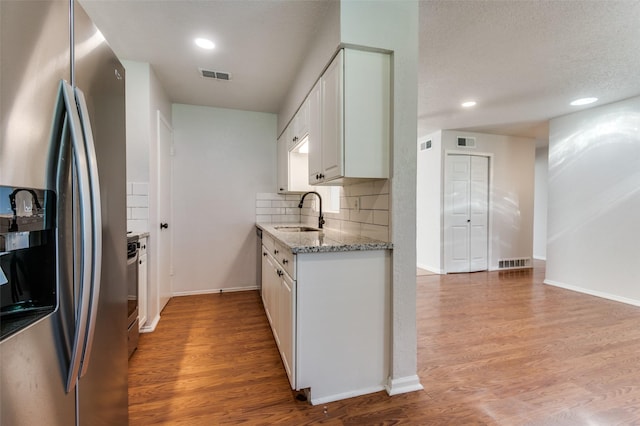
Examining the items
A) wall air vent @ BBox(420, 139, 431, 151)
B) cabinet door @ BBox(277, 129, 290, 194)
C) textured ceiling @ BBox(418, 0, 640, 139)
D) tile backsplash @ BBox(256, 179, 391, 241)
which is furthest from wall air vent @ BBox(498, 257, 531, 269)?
cabinet door @ BBox(277, 129, 290, 194)

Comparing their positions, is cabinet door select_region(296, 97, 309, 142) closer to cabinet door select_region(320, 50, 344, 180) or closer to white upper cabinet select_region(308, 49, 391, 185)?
cabinet door select_region(320, 50, 344, 180)

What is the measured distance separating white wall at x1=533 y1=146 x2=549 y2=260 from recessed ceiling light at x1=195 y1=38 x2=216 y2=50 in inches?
279

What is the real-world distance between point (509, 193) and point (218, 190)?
5002 millimetres

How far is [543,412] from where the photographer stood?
159 centimetres

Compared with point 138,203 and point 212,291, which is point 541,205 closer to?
point 212,291

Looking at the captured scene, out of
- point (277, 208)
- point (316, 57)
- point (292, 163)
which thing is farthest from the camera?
point (277, 208)

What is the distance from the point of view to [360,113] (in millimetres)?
1735

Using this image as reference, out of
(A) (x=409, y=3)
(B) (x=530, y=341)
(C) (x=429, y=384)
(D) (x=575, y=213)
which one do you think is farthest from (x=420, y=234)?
(A) (x=409, y=3)

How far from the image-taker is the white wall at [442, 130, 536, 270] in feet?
16.5

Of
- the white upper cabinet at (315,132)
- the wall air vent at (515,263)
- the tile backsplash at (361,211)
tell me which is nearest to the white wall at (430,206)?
the wall air vent at (515,263)

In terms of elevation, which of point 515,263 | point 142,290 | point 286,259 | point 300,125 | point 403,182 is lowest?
point 515,263

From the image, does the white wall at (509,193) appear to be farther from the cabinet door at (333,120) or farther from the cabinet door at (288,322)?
the cabinet door at (288,322)

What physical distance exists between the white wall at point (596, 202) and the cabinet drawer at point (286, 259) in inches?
170

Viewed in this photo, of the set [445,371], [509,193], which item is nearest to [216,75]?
[445,371]
